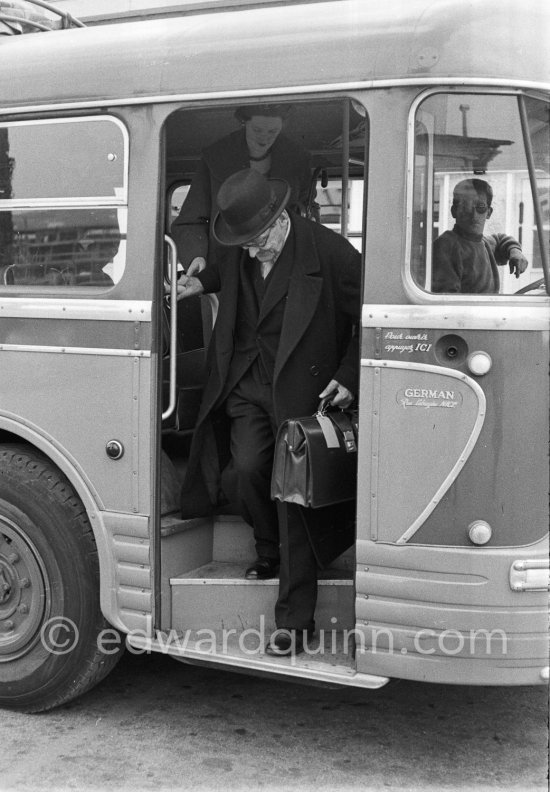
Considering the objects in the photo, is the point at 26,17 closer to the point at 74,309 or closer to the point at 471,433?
the point at 74,309

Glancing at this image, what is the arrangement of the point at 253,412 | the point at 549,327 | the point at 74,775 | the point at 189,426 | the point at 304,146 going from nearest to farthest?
the point at 549,327 < the point at 74,775 < the point at 253,412 < the point at 189,426 < the point at 304,146

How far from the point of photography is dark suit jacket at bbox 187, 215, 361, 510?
384cm

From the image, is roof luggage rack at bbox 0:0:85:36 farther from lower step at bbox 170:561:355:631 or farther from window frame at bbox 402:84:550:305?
lower step at bbox 170:561:355:631

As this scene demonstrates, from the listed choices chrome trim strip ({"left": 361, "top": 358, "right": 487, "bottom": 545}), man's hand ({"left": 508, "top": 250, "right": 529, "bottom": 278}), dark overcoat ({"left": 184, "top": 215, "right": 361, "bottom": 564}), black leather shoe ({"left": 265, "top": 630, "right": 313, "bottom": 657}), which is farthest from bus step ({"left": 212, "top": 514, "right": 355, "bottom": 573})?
man's hand ({"left": 508, "top": 250, "right": 529, "bottom": 278})

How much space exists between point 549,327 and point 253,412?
1.28 meters

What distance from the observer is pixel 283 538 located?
3844 mm

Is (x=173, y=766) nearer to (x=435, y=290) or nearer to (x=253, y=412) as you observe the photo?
(x=253, y=412)

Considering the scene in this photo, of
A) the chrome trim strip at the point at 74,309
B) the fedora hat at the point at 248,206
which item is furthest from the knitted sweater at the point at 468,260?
the chrome trim strip at the point at 74,309

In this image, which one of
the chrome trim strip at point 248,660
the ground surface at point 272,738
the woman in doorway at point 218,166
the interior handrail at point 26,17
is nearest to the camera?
the chrome trim strip at point 248,660

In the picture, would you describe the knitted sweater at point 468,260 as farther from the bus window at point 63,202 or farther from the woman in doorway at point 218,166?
the woman in doorway at point 218,166

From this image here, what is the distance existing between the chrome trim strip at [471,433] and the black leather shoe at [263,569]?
0.80 metres

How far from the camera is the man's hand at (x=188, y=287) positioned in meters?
4.12

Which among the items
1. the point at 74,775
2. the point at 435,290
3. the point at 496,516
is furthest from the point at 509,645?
the point at 74,775

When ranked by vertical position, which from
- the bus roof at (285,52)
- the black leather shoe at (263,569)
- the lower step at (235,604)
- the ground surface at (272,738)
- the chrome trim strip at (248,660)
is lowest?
the ground surface at (272,738)
